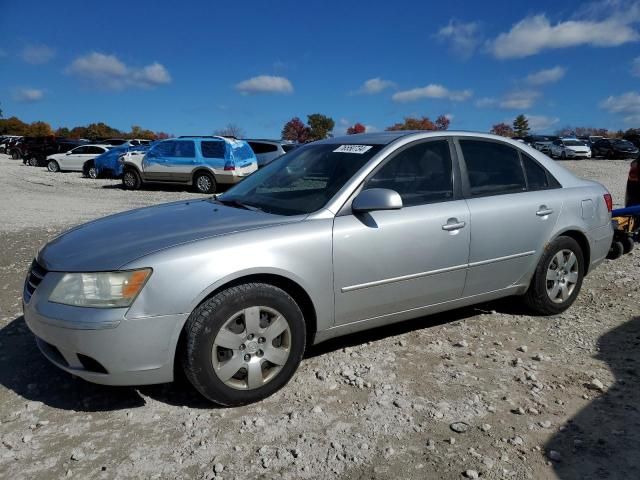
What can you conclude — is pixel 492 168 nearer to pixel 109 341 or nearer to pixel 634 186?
pixel 109 341

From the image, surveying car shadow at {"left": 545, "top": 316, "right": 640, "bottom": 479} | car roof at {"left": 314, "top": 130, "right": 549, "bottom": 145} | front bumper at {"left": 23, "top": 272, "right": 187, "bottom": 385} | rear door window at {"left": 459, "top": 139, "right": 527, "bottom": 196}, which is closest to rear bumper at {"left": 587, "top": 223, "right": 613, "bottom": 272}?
rear door window at {"left": 459, "top": 139, "right": 527, "bottom": 196}

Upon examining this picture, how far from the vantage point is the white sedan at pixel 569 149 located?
34.5m

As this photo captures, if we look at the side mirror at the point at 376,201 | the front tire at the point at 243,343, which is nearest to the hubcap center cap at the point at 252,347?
the front tire at the point at 243,343

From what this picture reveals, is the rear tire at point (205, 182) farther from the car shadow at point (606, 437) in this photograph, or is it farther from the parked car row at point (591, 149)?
the parked car row at point (591, 149)

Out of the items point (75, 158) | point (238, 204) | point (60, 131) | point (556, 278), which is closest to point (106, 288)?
point (238, 204)

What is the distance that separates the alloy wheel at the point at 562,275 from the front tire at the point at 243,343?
2.41m

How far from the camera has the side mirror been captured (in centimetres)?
321

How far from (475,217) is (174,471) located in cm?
260

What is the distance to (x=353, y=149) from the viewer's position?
3.83 m

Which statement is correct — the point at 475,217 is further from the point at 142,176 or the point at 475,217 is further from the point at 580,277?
the point at 142,176

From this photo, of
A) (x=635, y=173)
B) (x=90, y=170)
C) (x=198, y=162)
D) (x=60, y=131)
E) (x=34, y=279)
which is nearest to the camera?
(x=34, y=279)

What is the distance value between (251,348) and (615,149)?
38.2m

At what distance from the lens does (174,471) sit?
8.13 ft

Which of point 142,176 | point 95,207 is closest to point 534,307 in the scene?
point 95,207
